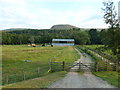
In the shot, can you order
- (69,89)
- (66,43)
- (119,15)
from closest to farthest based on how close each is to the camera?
(69,89)
(119,15)
(66,43)

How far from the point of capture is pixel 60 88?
9445mm

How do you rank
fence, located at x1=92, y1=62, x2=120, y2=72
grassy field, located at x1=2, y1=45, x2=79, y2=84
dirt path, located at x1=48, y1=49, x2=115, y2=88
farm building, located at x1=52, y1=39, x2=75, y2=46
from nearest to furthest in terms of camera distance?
dirt path, located at x1=48, y1=49, x2=115, y2=88 < grassy field, located at x1=2, y1=45, x2=79, y2=84 < fence, located at x1=92, y1=62, x2=120, y2=72 < farm building, located at x1=52, y1=39, x2=75, y2=46

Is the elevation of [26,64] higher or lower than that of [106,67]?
lower

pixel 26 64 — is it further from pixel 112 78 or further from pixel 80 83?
pixel 112 78

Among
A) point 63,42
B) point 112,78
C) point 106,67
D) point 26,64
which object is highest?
point 63,42

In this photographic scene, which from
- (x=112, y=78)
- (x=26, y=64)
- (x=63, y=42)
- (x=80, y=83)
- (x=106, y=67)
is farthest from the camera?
(x=63, y=42)

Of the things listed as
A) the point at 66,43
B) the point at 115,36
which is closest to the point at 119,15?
the point at 115,36

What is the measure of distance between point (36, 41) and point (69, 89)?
120 metres

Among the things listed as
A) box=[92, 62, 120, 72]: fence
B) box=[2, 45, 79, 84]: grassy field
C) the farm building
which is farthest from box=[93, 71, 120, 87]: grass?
A: the farm building

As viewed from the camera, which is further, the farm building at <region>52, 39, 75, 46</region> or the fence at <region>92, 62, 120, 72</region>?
the farm building at <region>52, 39, 75, 46</region>

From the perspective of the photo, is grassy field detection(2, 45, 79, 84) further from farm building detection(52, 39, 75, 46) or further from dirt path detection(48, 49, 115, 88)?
farm building detection(52, 39, 75, 46)

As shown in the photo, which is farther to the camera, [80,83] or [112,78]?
[112,78]

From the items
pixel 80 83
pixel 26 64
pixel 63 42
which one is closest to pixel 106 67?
pixel 80 83

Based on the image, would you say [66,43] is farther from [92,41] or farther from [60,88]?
[60,88]
